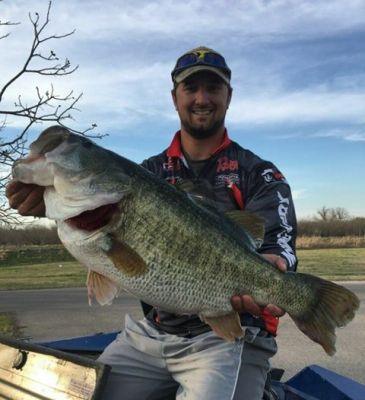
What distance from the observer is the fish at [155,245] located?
8.68 ft

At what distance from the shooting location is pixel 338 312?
9.55ft

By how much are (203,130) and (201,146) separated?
0.43 ft

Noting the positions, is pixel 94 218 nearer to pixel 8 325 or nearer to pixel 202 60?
pixel 202 60

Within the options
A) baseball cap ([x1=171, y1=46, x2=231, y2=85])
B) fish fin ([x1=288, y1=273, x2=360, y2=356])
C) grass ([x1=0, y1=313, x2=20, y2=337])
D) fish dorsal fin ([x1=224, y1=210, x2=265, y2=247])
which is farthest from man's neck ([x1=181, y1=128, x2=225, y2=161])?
grass ([x1=0, y1=313, x2=20, y2=337])

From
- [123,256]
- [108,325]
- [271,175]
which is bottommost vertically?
[108,325]

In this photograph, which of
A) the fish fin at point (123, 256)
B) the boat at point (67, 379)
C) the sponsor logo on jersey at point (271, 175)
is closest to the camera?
the fish fin at point (123, 256)

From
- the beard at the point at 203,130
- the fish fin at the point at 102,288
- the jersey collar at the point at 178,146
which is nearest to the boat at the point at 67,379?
the fish fin at the point at 102,288

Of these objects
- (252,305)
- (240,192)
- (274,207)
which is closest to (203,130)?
(240,192)

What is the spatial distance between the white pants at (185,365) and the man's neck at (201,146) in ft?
4.01

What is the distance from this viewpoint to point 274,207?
141 inches

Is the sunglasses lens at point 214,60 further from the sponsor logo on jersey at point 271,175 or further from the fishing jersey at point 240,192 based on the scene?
the sponsor logo on jersey at point 271,175

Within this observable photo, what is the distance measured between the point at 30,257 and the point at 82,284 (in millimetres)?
17794

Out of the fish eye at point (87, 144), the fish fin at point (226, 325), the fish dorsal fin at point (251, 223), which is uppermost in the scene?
the fish eye at point (87, 144)

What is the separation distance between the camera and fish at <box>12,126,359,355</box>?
264 cm
